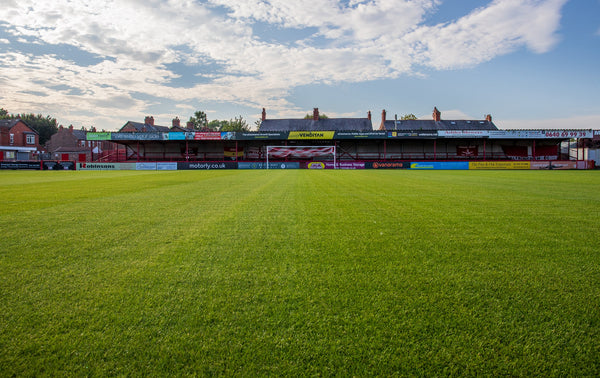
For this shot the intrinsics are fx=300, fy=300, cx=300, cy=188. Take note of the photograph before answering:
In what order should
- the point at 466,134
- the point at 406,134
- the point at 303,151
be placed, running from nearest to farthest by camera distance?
the point at 466,134 < the point at 303,151 < the point at 406,134

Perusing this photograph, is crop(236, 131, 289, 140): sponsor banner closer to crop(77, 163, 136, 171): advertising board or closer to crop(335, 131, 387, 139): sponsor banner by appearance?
crop(335, 131, 387, 139): sponsor banner

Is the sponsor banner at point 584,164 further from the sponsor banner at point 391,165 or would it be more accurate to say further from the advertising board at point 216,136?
the advertising board at point 216,136

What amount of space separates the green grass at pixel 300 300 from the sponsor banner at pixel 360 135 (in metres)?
33.1

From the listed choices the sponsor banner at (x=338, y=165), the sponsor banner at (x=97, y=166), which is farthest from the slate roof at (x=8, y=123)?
the sponsor banner at (x=338, y=165)

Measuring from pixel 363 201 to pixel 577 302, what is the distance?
5622 millimetres

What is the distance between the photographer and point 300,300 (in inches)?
97.3

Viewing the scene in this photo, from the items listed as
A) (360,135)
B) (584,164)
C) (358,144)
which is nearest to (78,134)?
(358,144)

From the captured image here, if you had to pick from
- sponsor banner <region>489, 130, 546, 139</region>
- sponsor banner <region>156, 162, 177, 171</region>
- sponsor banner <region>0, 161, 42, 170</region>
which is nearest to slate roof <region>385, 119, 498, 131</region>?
sponsor banner <region>489, 130, 546, 139</region>

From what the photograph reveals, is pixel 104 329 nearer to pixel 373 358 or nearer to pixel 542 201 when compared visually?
pixel 373 358

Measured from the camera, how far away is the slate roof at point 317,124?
49062 mm

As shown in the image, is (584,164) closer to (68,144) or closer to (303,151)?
(303,151)

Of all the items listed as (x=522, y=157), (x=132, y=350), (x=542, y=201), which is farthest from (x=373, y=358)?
(x=522, y=157)

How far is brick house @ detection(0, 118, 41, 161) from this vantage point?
56362 millimetres

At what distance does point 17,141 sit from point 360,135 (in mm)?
67311
